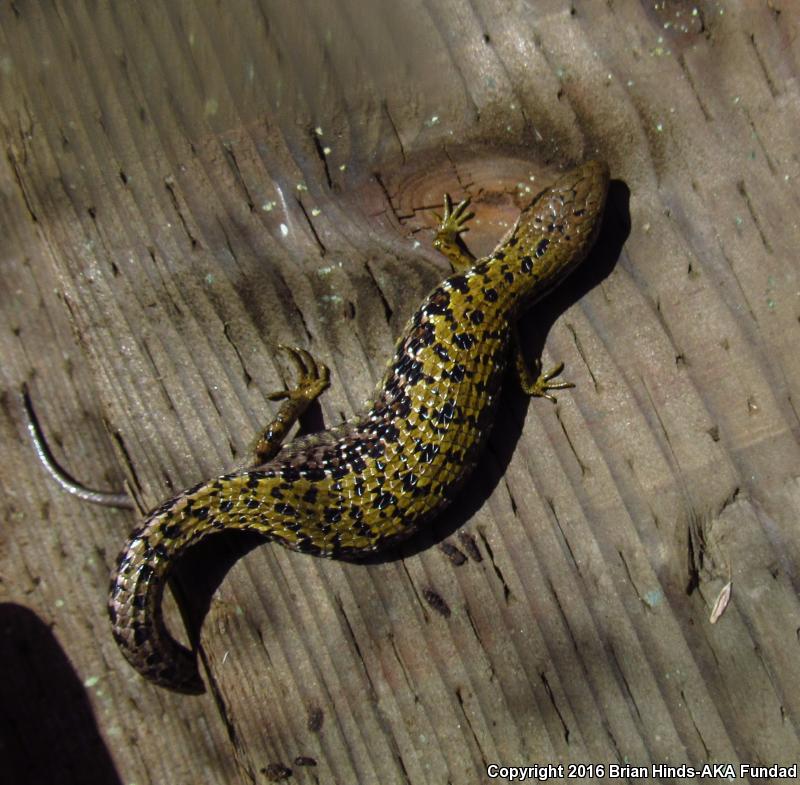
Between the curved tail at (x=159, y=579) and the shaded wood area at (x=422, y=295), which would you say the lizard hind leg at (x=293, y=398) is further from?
the curved tail at (x=159, y=579)

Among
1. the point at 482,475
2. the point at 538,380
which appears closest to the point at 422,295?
the point at 538,380

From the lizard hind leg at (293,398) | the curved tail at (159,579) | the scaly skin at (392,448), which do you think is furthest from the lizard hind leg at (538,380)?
the curved tail at (159,579)

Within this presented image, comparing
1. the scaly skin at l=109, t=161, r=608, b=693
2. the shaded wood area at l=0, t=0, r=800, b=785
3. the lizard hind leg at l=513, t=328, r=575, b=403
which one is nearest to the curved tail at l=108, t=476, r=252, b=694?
the scaly skin at l=109, t=161, r=608, b=693

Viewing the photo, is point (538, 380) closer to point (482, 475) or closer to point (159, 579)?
point (482, 475)

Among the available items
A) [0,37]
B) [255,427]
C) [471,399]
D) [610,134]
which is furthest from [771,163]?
[0,37]

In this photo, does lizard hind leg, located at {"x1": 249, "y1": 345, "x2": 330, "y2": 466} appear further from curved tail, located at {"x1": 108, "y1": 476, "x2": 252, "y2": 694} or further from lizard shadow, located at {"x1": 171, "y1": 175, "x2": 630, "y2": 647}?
curved tail, located at {"x1": 108, "y1": 476, "x2": 252, "y2": 694}
